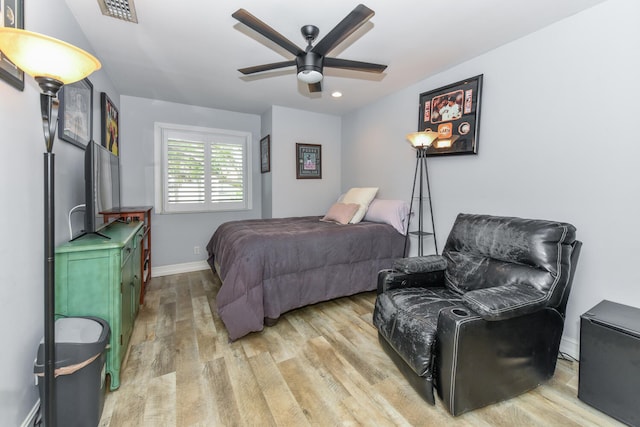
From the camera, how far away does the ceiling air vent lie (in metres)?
1.81

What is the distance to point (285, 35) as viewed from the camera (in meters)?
2.23

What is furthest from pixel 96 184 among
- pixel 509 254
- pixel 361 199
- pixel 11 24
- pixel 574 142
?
pixel 574 142

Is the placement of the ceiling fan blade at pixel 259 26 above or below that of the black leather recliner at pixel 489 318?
above

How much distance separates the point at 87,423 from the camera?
1.30 m

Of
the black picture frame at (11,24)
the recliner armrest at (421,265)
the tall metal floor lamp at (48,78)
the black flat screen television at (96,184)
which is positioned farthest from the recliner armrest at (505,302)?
the black picture frame at (11,24)

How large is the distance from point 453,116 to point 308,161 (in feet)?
7.58

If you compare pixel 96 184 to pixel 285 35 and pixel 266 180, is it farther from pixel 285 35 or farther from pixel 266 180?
pixel 266 180

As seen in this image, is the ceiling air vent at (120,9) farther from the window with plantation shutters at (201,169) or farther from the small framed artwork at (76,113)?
the window with plantation shutters at (201,169)

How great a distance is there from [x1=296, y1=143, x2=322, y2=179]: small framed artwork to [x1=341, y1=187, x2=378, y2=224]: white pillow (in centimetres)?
92

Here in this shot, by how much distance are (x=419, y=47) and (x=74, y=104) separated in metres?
2.86

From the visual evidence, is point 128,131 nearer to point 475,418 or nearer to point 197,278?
point 197,278

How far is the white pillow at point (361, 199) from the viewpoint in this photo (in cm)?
343

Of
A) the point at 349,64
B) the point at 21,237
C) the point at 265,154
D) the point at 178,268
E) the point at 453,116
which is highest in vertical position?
the point at 349,64

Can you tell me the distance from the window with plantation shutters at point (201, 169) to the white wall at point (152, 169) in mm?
113
